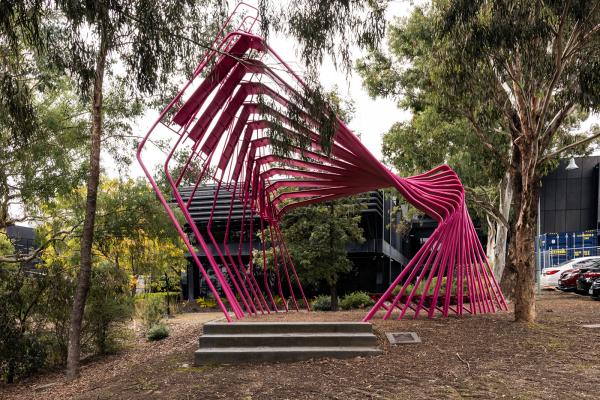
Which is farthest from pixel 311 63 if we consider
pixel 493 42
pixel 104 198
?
pixel 104 198

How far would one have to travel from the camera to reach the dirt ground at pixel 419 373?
243 inches

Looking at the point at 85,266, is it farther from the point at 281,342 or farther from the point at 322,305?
the point at 322,305

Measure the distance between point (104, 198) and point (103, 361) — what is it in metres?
3.81

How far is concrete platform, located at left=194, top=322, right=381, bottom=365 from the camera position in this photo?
789cm

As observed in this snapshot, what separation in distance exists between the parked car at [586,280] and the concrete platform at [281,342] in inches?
450

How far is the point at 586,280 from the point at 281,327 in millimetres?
12756

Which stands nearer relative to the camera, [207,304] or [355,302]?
[355,302]

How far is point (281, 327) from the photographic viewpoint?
8.62 meters

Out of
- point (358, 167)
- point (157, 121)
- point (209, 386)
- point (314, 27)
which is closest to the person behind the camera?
point (314, 27)

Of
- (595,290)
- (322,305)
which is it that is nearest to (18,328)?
(322,305)

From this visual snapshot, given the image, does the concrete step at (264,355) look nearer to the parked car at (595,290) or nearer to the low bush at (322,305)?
the parked car at (595,290)

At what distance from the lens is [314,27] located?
624cm

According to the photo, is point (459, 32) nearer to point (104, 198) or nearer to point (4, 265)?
point (104, 198)

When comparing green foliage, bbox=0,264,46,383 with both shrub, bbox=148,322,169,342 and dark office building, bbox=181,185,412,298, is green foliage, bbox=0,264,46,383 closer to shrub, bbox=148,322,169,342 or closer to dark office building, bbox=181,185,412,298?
shrub, bbox=148,322,169,342
